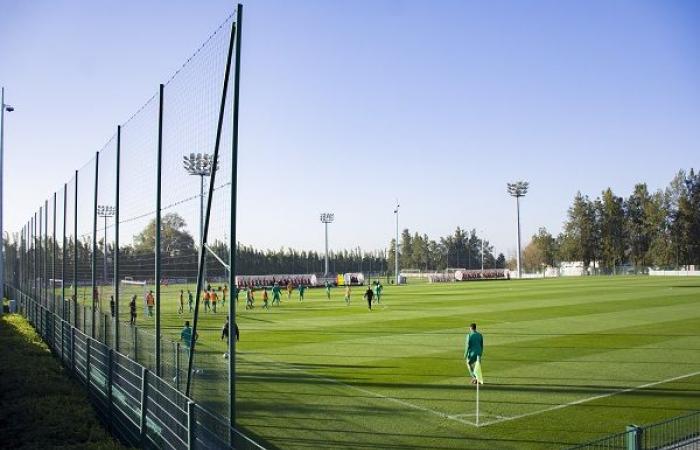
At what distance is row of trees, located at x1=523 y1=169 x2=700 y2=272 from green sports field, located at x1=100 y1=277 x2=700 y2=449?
8953 centimetres

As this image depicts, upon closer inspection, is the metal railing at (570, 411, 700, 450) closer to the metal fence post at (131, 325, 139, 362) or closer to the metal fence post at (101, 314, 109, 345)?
the metal fence post at (131, 325, 139, 362)

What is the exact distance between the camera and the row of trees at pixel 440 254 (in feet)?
545

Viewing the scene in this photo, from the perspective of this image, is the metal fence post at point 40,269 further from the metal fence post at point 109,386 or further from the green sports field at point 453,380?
the metal fence post at point 109,386

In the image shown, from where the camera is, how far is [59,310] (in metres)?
22.7

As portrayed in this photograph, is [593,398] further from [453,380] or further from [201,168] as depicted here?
[201,168]

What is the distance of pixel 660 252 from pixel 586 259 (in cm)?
1412

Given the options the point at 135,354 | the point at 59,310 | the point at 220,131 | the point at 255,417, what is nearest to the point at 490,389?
the point at 255,417

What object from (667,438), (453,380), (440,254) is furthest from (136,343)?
(440,254)

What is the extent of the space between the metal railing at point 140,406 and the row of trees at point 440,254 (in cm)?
15154

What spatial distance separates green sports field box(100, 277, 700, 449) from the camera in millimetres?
10750

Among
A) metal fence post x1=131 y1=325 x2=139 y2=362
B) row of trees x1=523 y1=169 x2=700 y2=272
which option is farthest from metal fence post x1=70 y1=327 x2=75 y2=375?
row of trees x1=523 y1=169 x2=700 y2=272

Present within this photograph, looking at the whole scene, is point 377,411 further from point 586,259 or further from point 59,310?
point 586,259

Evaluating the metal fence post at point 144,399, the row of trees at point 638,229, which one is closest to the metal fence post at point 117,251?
the metal fence post at point 144,399

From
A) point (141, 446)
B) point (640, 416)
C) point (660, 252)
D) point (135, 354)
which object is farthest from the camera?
point (660, 252)
